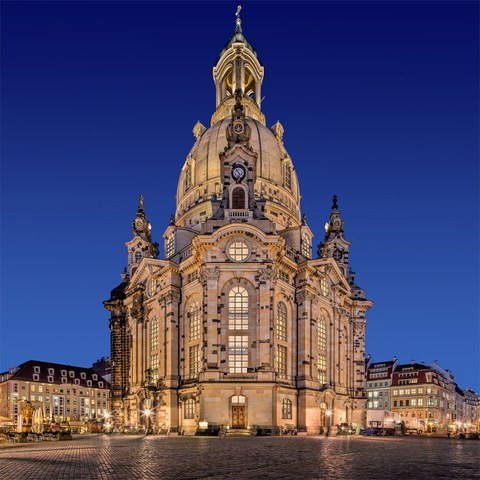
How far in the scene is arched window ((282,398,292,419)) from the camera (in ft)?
216

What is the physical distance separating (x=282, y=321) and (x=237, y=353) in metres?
8.15

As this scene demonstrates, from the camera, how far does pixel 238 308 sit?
65812 millimetres

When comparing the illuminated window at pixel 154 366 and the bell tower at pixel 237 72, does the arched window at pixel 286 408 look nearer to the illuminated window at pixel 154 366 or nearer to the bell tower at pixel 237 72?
the illuminated window at pixel 154 366

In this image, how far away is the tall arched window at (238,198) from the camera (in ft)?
233

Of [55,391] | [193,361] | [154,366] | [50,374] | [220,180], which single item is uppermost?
[220,180]

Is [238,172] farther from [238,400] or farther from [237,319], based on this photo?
[238,400]

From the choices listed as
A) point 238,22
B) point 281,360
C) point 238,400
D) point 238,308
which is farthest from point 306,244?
point 238,22

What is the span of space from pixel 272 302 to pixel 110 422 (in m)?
40.0

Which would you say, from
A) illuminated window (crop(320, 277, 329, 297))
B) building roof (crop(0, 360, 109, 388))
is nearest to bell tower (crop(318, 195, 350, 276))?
illuminated window (crop(320, 277, 329, 297))

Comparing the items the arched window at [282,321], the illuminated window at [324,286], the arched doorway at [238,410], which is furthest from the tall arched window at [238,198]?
the arched doorway at [238,410]

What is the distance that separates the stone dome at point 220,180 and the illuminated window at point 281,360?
23172 mm

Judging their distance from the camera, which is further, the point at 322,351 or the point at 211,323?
the point at 322,351

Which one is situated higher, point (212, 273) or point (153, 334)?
point (212, 273)

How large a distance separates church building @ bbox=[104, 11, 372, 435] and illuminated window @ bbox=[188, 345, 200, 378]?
0.13 meters
